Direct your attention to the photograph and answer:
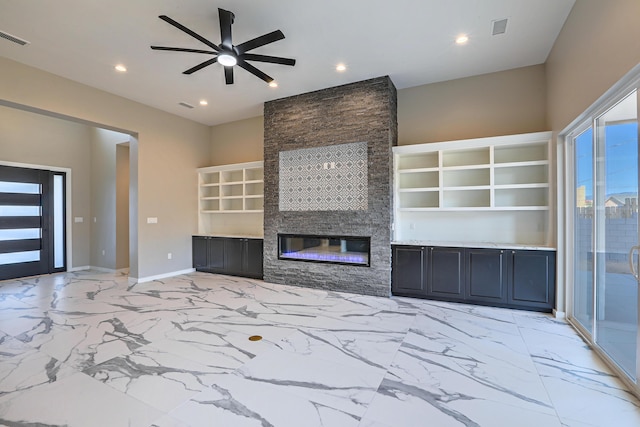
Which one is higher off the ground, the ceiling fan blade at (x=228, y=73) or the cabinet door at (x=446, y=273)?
the ceiling fan blade at (x=228, y=73)

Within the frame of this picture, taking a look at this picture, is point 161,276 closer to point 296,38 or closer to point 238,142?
point 238,142

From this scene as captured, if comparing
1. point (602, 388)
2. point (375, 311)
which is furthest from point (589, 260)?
point (375, 311)

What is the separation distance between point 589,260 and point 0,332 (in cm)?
652

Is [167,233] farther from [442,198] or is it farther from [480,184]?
[480,184]

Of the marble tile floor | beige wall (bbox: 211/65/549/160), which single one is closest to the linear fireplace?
the marble tile floor

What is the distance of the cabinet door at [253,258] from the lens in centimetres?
589

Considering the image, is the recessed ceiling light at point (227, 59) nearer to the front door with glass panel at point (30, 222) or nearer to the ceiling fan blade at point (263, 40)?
the ceiling fan blade at point (263, 40)

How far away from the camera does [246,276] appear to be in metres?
6.07

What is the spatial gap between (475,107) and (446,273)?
2.70 meters

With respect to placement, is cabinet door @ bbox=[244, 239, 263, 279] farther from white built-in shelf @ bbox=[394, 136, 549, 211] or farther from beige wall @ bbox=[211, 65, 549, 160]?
beige wall @ bbox=[211, 65, 549, 160]

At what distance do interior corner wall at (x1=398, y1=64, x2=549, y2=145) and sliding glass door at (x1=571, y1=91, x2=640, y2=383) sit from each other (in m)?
1.25

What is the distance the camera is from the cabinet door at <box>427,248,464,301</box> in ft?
13.9

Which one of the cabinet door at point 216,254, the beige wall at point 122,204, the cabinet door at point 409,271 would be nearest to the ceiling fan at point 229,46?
the cabinet door at point 409,271

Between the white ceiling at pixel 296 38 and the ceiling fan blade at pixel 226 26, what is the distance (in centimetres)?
39
